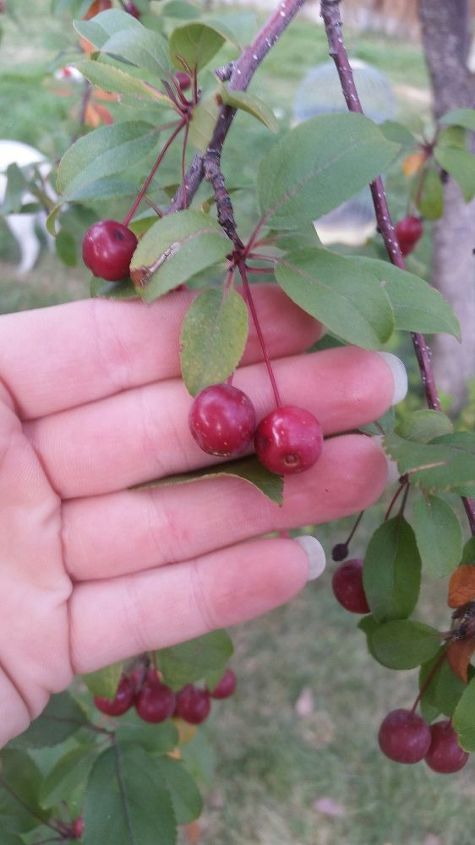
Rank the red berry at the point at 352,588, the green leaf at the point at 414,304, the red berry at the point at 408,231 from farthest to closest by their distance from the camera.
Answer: the red berry at the point at 408,231, the red berry at the point at 352,588, the green leaf at the point at 414,304

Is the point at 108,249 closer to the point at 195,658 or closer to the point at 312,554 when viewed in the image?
the point at 312,554

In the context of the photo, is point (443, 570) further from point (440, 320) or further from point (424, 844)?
point (424, 844)

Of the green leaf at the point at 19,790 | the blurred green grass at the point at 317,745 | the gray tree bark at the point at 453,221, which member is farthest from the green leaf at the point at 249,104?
the gray tree bark at the point at 453,221

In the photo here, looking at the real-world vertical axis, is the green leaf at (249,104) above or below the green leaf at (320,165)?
above

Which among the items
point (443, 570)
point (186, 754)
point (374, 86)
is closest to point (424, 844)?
point (186, 754)

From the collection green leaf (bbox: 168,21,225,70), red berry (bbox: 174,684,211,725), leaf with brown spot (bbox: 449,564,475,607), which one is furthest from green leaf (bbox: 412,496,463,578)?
red berry (bbox: 174,684,211,725)

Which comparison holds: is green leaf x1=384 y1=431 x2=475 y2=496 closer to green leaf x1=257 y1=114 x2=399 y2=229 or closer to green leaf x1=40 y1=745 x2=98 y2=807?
green leaf x1=257 y1=114 x2=399 y2=229

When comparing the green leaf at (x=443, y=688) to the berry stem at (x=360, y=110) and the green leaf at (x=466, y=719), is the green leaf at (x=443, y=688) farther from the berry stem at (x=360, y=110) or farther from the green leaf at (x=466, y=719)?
the berry stem at (x=360, y=110)
